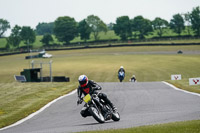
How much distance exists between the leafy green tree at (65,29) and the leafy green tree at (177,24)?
40214mm

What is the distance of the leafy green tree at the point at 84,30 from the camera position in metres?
152

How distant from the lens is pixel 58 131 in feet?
35.0

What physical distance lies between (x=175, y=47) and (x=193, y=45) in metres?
4.15

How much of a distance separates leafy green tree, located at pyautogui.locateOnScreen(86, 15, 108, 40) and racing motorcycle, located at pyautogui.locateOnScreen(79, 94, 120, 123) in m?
148

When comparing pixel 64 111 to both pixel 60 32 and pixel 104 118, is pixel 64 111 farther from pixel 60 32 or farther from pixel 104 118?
pixel 60 32

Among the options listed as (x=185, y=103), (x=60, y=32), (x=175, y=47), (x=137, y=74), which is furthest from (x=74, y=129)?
(x=60, y=32)

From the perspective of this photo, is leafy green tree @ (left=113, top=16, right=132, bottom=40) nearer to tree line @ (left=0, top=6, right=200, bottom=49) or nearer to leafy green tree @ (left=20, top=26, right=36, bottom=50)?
tree line @ (left=0, top=6, right=200, bottom=49)

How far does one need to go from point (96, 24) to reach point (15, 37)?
121 ft

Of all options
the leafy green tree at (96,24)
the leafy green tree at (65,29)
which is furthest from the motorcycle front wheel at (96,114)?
the leafy green tree at (96,24)

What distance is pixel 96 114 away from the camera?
464 inches

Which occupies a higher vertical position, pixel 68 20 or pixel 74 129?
pixel 68 20

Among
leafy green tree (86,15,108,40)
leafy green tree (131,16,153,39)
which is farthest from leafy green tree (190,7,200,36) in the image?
leafy green tree (86,15,108,40)

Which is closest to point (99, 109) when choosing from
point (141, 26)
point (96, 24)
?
point (141, 26)

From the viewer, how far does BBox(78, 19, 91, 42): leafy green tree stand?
152 m
